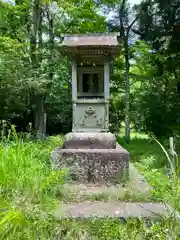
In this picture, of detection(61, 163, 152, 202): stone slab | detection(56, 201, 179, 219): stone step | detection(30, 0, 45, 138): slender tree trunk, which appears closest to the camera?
detection(56, 201, 179, 219): stone step

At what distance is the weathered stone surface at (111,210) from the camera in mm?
2911

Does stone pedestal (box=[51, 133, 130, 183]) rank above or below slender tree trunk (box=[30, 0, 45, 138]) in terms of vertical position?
below

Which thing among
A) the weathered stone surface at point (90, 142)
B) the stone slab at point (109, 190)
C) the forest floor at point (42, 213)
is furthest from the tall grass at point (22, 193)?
the weathered stone surface at point (90, 142)

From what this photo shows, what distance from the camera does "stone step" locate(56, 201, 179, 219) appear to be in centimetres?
290

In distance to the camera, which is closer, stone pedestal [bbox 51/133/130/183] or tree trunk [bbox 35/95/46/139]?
stone pedestal [bbox 51/133/130/183]

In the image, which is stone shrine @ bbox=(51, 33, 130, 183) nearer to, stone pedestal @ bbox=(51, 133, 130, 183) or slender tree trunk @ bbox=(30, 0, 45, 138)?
stone pedestal @ bbox=(51, 133, 130, 183)

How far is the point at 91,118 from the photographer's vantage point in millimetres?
5148

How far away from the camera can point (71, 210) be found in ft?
10.2

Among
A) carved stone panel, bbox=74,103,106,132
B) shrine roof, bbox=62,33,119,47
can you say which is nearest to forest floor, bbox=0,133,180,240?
carved stone panel, bbox=74,103,106,132

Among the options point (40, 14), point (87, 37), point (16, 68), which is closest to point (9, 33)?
point (40, 14)

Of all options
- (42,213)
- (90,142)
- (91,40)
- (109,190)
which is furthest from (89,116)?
(42,213)

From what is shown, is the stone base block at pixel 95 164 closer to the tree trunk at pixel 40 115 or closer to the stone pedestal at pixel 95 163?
the stone pedestal at pixel 95 163

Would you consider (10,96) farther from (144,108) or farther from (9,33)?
(144,108)

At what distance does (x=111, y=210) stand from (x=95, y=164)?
52.4 inches
